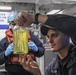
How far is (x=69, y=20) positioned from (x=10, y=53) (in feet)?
3.74

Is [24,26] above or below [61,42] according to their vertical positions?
above

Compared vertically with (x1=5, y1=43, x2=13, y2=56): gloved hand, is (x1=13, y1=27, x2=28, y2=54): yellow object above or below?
above

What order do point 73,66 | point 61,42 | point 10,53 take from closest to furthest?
point 73,66, point 61,42, point 10,53

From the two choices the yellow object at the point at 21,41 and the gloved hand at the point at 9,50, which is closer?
the yellow object at the point at 21,41

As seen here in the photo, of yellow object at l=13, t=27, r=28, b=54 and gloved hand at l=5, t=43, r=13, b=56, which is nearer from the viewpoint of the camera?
yellow object at l=13, t=27, r=28, b=54

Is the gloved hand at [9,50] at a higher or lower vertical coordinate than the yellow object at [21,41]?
lower

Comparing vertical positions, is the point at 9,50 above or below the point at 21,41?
below

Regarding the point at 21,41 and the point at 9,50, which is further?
the point at 9,50

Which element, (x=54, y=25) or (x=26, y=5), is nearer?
(x=54, y=25)

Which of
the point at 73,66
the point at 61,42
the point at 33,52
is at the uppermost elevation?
the point at 61,42

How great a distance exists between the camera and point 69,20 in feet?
3.24

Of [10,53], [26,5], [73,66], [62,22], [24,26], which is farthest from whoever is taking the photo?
[26,5]

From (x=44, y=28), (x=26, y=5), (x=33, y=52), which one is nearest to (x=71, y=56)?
(x=44, y=28)

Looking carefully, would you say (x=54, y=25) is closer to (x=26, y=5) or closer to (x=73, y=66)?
(x=73, y=66)
